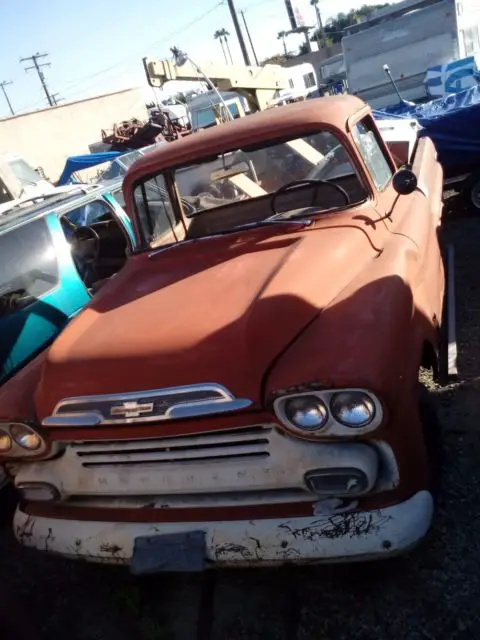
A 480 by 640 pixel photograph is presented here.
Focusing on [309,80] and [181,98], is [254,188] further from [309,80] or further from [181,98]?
[181,98]

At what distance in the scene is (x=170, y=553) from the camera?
2.37 meters

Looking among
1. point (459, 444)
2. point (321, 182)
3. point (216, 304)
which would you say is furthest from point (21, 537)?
point (321, 182)

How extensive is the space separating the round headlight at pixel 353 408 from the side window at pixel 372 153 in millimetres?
1827

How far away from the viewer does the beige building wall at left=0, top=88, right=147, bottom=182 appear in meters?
32.9

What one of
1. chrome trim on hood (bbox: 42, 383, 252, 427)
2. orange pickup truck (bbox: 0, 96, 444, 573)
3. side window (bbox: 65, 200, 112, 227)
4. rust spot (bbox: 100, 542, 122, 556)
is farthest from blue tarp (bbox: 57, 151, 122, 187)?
rust spot (bbox: 100, 542, 122, 556)

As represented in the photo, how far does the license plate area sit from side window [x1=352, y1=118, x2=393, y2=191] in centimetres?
230

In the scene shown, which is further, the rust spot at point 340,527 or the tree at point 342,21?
the tree at point 342,21

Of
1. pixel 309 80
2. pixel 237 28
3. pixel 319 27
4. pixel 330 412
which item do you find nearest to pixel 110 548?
pixel 330 412

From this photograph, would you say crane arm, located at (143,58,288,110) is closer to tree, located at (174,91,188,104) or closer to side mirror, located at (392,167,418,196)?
side mirror, located at (392,167,418,196)

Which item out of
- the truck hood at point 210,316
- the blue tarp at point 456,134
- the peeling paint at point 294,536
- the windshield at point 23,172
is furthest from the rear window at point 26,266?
the windshield at point 23,172

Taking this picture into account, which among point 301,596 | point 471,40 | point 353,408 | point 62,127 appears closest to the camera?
point 353,408

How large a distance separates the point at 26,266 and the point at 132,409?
2.67m

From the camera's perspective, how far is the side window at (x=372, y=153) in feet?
11.9

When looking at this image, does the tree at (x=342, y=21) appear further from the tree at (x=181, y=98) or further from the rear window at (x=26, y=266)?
the rear window at (x=26, y=266)
